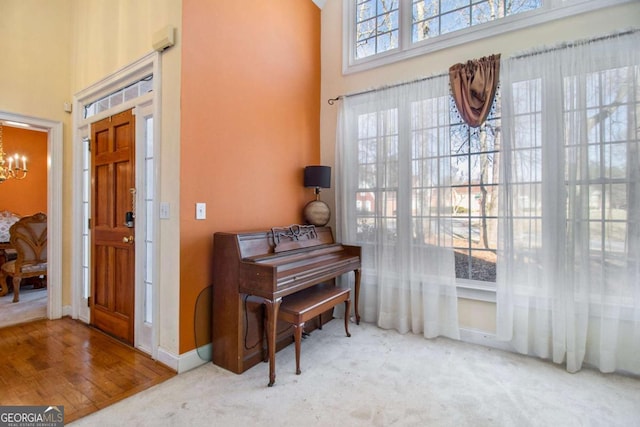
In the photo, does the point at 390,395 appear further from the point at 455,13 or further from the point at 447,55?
the point at 455,13

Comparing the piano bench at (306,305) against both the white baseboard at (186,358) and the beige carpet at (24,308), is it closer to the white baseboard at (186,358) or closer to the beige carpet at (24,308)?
the white baseboard at (186,358)

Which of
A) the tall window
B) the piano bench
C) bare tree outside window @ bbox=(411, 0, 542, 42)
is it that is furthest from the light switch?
bare tree outside window @ bbox=(411, 0, 542, 42)

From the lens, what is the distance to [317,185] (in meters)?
3.28

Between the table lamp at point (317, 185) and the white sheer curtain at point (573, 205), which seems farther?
the table lamp at point (317, 185)

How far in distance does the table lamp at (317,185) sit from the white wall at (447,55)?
1.28 ft

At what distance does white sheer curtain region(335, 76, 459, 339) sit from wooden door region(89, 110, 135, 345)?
6.96ft

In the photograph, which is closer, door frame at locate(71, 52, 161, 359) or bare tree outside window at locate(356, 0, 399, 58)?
door frame at locate(71, 52, 161, 359)

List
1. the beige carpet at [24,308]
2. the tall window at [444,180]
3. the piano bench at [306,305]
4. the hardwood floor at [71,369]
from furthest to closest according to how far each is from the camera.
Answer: the beige carpet at [24,308] < the tall window at [444,180] < the piano bench at [306,305] < the hardwood floor at [71,369]

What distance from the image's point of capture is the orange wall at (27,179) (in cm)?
530

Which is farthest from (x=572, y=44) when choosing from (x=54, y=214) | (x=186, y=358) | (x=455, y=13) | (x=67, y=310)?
(x=67, y=310)

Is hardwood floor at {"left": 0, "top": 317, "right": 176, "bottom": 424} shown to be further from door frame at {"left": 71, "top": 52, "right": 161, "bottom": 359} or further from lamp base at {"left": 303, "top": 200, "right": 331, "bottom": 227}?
lamp base at {"left": 303, "top": 200, "right": 331, "bottom": 227}

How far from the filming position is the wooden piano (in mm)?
2107

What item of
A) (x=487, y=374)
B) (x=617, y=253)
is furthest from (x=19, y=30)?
(x=617, y=253)

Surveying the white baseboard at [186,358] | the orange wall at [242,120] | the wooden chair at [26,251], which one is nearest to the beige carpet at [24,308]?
the wooden chair at [26,251]
